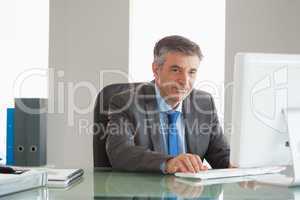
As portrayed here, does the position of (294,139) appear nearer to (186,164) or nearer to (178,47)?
(186,164)

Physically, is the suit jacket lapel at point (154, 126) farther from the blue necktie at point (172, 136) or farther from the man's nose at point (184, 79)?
the man's nose at point (184, 79)

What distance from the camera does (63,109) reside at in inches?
168

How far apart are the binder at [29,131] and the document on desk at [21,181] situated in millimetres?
2312

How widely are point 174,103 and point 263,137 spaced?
2.79 feet

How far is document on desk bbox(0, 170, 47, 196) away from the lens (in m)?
1.42

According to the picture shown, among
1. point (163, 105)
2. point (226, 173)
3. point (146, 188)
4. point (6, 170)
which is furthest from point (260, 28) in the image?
point (6, 170)

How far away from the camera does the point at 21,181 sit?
149cm

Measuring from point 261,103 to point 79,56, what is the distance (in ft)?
9.15

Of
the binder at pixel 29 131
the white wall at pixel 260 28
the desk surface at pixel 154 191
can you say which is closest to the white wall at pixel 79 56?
the binder at pixel 29 131

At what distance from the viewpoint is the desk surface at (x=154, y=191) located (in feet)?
4.74

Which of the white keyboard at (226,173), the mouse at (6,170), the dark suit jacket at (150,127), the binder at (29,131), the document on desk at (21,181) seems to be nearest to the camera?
the document on desk at (21,181)

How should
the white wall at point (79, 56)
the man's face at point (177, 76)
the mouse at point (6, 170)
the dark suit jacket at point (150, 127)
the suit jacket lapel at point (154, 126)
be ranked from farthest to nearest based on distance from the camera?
the white wall at point (79, 56) < the man's face at point (177, 76) < the suit jacket lapel at point (154, 126) < the dark suit jacket at point (150, 127) < the mouse at point (6, 170)

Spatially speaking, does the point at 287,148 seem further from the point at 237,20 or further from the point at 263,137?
the point at 237,20

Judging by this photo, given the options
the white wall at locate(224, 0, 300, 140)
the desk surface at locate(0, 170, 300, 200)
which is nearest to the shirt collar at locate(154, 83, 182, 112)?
the desk surface at locate(0, 170, 300, 200)
